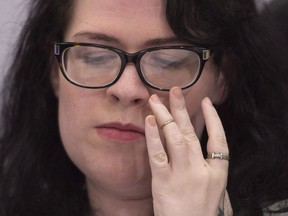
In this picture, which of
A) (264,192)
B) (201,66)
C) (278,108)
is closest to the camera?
(201,66)

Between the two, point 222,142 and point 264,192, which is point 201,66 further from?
point 264,192

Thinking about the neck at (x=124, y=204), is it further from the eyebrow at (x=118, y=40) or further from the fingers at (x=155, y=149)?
the eyebrow at (x=118, y=40)

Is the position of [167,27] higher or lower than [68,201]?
higher

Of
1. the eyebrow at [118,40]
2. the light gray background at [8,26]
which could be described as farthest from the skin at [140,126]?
the light gray background at [8,26]

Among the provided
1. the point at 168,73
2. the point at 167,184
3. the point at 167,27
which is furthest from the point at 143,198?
the point at 167,27

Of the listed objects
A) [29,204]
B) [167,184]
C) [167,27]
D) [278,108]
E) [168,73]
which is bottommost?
[29,204]

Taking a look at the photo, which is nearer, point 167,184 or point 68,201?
point 167,184

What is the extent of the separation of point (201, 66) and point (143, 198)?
40 centimetres

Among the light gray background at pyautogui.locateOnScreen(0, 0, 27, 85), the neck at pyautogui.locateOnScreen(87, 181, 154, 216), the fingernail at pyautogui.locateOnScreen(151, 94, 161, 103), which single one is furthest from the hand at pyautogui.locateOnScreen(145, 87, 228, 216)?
the light gray background at pyautogui.locateOnScreen(0, 0, 27, 85)

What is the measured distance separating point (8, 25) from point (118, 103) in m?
0.89

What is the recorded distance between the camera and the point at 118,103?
1.16 meters

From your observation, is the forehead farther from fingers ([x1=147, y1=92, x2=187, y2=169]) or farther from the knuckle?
the knuckle

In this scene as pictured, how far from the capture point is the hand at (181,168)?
42.2 inches

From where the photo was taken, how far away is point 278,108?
1.45 meters
